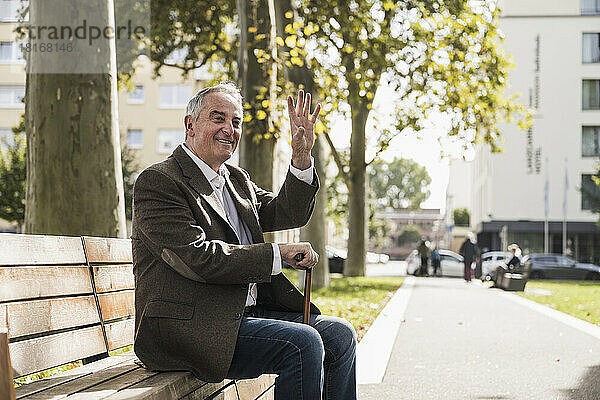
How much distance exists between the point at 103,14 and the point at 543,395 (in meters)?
4.82

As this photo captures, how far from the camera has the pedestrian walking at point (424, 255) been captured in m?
41.8

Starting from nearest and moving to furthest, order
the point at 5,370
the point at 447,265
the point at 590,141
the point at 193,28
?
1. the point at 5,370
2. the point at 193,28
3. the point at 447,265
4. the point at 590,141

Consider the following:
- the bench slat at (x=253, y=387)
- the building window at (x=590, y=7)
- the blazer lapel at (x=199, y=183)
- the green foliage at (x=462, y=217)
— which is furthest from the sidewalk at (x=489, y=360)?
the green foliage at (x=462, y=217)

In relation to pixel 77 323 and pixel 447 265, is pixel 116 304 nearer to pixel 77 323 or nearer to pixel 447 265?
pixel 77 323

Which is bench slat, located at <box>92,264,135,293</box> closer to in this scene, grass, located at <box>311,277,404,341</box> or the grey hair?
the grey hair

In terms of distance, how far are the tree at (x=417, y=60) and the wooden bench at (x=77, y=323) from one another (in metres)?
12.7

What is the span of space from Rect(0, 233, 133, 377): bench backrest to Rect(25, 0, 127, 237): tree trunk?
279 cm

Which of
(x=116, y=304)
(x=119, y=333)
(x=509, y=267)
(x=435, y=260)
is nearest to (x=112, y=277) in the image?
(x=116, y=304)

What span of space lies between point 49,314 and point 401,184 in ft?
456

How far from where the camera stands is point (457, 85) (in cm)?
2353

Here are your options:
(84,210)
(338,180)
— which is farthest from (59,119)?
(338,180)

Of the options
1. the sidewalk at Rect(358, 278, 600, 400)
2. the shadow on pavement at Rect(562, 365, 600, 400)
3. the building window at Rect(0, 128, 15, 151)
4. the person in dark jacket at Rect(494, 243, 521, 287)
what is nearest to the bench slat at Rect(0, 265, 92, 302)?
the sidewalk at Rect(358, 278, 600, 400)

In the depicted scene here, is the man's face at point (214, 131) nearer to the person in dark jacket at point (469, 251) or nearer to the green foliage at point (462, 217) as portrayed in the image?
the person in dark jacket at point (469, 251)

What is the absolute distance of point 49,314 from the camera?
4.20m
